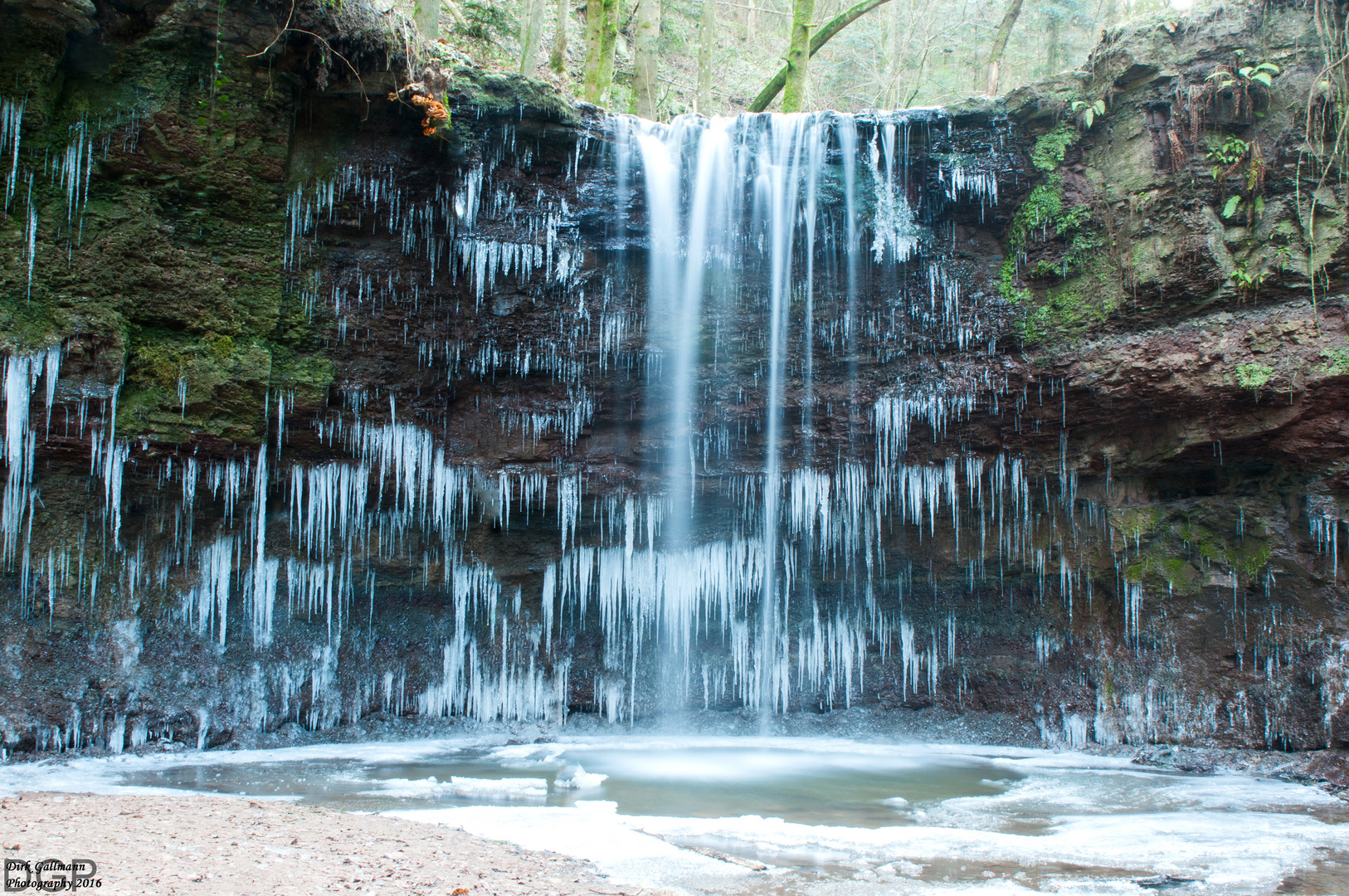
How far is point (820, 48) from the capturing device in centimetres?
1870

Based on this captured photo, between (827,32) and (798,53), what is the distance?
1.57 meters

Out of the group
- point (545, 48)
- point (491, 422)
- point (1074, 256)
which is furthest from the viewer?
point (545, 48)

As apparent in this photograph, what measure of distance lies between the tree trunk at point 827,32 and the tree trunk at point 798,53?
0.28 meters

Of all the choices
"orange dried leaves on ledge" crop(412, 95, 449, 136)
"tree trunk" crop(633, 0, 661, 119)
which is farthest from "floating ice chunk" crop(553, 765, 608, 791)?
"tree trunk" crop(633, 0, 661, 119)

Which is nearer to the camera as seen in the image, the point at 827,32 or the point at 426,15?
the point at 426,15

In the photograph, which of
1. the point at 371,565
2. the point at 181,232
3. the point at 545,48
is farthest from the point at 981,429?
the point at 545,48

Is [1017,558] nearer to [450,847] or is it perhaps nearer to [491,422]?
[491,422]

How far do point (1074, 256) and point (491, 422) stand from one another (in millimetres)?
7473

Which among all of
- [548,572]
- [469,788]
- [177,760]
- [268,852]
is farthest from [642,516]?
[268,852]

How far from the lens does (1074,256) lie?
9852mm

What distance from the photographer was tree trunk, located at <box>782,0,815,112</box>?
12766 mm

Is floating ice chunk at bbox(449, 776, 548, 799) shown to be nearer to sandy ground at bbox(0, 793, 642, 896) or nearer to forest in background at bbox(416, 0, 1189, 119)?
sandy ground at bbox(0, 793, 642, 896)

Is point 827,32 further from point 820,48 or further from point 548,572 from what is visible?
point 548,572

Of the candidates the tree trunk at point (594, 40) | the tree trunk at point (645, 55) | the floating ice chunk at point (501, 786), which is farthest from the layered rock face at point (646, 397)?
the tree trunk at point (645, 55)
